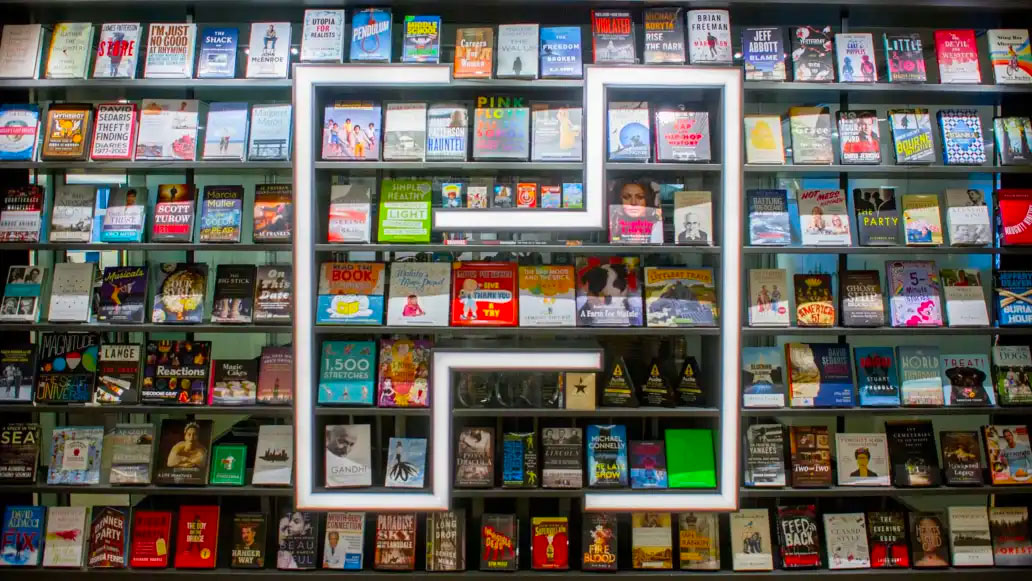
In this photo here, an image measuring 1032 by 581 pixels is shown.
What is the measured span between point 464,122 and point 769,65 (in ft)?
4.77

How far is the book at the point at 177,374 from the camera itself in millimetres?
3508

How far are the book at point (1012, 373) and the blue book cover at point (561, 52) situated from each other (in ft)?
8.05

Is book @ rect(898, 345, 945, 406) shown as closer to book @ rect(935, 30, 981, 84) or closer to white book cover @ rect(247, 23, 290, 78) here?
book @ rect(935, 30, 981, 84)

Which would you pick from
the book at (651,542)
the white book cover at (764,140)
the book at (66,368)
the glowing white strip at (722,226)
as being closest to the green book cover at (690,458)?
the glowing white strip at (722,226)

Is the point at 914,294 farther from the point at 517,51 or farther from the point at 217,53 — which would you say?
the point at 217,53

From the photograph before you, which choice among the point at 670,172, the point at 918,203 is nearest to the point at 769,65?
the point at 670,172

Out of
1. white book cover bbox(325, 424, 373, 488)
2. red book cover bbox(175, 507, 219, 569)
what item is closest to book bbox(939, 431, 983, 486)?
white book cover bbox(325, 424, 373, 488)

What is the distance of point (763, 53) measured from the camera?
346 cm

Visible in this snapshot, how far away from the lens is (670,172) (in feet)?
11.8

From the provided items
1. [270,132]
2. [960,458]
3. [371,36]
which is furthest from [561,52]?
[960,458]

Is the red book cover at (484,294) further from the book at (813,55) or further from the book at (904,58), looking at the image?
the book at (904,58)

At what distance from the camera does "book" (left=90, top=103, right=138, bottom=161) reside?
347cm

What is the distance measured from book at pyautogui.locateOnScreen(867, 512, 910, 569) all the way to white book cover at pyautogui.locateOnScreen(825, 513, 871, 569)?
4 cm

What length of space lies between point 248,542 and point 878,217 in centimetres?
337
